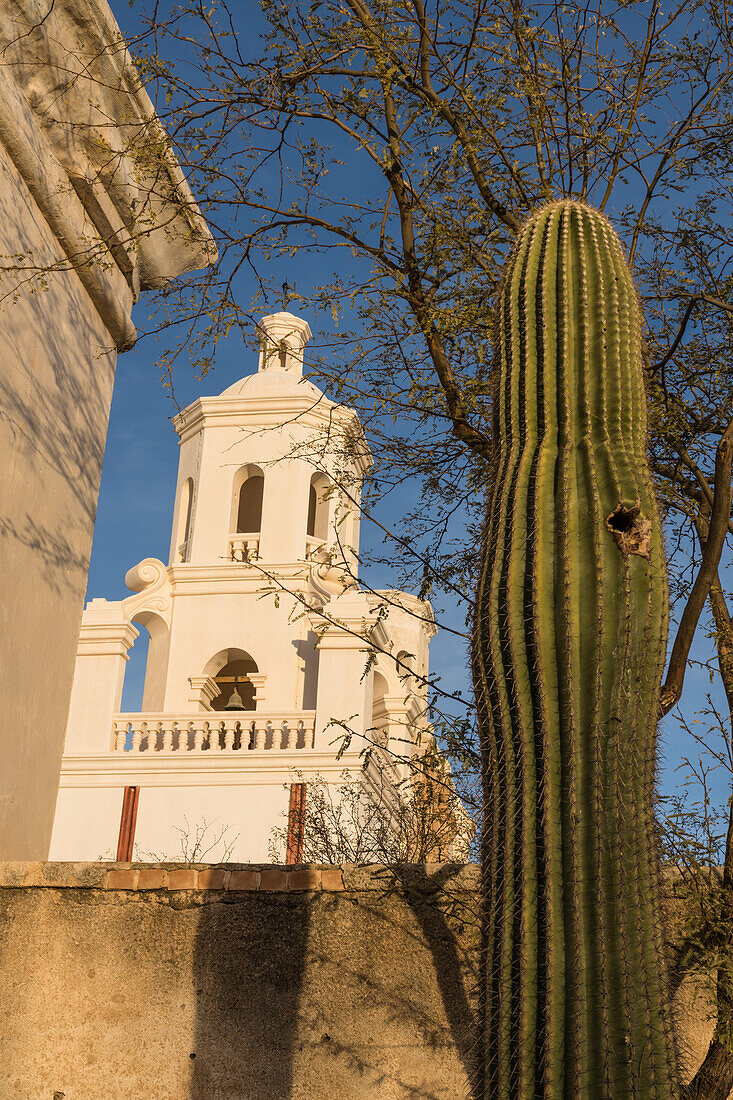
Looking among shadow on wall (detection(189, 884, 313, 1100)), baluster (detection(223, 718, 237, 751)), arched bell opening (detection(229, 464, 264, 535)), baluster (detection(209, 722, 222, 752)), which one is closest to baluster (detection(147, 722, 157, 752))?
baluster (detection(209, 722, 222, 752))

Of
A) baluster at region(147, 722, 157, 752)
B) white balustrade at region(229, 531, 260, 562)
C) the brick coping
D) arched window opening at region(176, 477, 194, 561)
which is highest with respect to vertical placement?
arched window opening at region(176, 477, 194, 561)

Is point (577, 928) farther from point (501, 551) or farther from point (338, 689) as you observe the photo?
point (338, 689)

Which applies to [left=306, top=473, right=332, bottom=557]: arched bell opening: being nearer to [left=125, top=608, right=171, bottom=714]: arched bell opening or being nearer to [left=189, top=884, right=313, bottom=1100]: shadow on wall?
[left=125, top=608, right=171, bottom=714]: arched bell opening

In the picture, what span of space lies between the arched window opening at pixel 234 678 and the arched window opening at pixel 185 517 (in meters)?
2.56

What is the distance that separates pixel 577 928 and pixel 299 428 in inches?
864

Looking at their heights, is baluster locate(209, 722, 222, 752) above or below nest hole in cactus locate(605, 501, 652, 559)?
above

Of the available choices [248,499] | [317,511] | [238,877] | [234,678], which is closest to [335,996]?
[238,877]

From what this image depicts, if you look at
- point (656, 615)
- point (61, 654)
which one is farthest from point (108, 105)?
point (656, 615)

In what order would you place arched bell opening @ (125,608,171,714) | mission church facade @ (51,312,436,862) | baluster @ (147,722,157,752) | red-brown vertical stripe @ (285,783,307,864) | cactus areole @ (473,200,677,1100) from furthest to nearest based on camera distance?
arched bell opening @ (125,608,171,714), baluster @ (147,722,157,752), mission church facade @ (51,312,436,862), red-brown vertical stripe @ (285,783,307,864), cactus areole @ (473,200,677,1100)

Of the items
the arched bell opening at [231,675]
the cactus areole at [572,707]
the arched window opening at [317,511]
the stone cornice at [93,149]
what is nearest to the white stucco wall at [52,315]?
the stone cornice at [93,149]

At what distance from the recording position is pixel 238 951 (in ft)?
14.6

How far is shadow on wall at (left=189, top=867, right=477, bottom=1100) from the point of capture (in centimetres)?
422

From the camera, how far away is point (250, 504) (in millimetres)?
25312

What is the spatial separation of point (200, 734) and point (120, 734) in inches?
61.0
